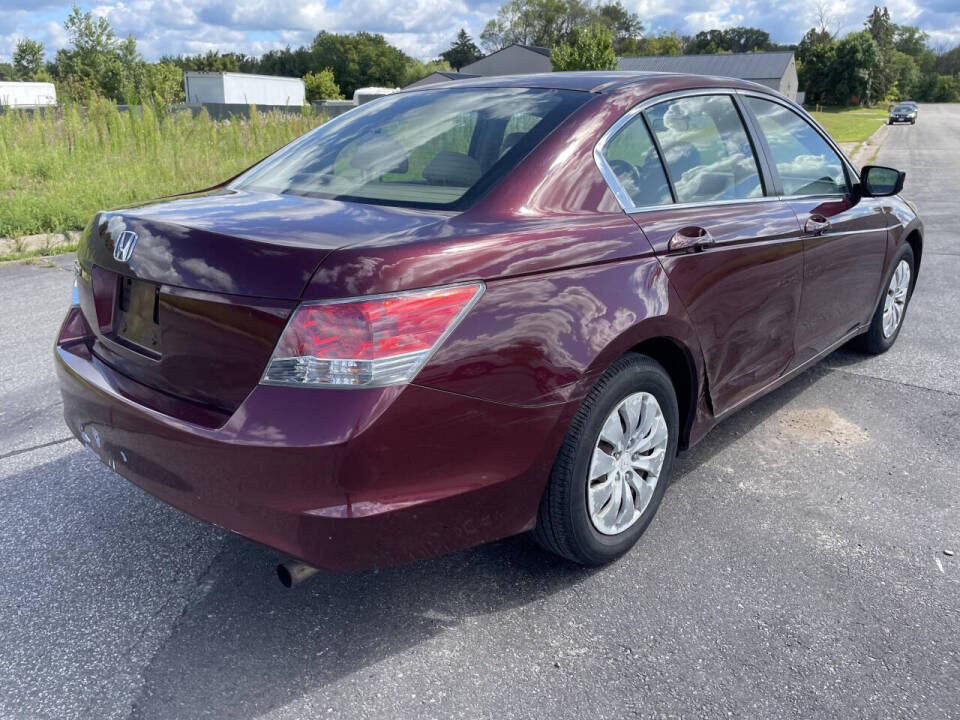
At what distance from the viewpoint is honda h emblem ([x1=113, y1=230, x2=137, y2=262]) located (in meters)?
2.44

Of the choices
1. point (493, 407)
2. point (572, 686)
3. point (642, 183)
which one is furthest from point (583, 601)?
point (642, 183)

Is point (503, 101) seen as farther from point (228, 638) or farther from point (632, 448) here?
point (228, 638)

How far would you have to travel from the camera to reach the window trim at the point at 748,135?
2758 mm

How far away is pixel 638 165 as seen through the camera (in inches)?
115

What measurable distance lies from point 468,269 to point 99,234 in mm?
1305

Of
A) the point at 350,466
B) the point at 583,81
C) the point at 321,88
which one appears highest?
the point at 321,88

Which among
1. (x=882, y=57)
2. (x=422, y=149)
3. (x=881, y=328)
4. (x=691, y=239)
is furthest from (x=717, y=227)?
(x=882, y=57)

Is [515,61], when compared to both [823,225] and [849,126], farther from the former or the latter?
[823,225]

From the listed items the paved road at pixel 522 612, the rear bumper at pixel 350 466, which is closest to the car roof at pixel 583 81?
the rear bumper at pixel 350 466

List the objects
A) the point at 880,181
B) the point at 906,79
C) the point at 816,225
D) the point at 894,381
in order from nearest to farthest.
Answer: the point at 816,225 → the point at 880,181 → the point at 894,381 → the point at 906,79

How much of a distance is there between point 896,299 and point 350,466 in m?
4.46

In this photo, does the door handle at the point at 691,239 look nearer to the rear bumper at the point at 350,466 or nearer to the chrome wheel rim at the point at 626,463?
the chrome wheel rim at the point at 626,463

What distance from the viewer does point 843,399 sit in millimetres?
4535

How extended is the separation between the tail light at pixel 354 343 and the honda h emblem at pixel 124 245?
0.70 metres
